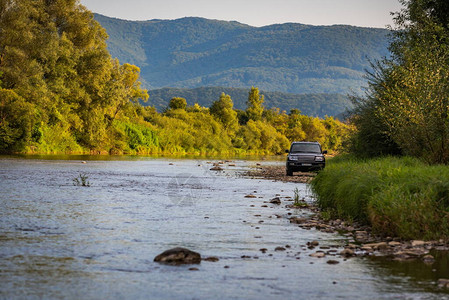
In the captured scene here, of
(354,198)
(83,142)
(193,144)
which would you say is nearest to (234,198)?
(354,198)

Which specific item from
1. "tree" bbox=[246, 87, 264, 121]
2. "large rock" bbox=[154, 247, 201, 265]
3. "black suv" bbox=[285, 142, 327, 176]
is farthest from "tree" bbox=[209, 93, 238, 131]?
"large rock" bbox=[154, 247, 201, 265]

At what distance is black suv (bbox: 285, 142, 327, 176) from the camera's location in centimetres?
3591

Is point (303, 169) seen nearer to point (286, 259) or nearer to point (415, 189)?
point (415, 189)

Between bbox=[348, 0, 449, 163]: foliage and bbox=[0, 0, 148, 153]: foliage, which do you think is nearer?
bbox=[348, 0, 449, 163]: foliage

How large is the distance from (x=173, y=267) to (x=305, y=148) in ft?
93.3

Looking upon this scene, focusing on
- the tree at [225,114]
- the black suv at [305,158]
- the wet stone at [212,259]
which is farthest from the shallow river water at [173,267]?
the tree at [225,114]

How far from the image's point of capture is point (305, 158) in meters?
36.1

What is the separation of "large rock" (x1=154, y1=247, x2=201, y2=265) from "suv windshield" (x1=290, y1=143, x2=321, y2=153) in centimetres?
2726

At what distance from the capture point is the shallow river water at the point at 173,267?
27.5ft

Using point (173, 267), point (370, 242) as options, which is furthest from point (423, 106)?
point (173, 267)

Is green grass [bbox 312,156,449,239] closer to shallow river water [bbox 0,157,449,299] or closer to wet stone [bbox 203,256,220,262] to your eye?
shallow river water [bbox 0,157,449,299]

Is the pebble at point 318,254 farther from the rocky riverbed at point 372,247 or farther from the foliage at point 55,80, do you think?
the foliage at point 55,80

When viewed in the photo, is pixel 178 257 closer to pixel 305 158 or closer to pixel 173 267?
pixel 173 267

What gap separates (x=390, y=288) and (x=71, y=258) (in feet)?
17.7
